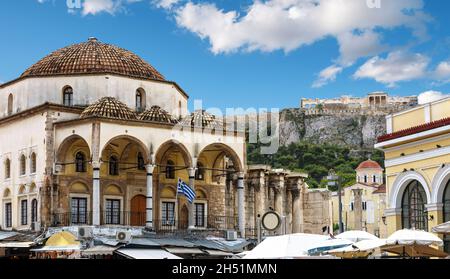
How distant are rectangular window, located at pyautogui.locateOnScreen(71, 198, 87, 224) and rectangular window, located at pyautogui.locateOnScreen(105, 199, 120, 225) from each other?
4.03ft

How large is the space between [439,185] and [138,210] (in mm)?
19556

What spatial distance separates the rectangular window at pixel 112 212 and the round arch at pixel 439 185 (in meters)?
18.9

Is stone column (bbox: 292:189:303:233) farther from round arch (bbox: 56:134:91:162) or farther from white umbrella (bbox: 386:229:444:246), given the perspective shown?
white umbrella (bbox: 386:229:444:246)

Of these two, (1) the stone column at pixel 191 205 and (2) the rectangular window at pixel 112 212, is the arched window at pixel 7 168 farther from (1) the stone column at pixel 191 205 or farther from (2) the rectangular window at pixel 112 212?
(1) the stone column at pixel 191 205

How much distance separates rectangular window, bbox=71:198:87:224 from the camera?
4044 cm

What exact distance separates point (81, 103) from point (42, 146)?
380cm

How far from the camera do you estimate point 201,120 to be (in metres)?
43.9

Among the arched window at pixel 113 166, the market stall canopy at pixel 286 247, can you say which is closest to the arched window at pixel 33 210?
the arched window at pixel 113 166

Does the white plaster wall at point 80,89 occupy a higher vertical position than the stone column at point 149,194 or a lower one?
higher

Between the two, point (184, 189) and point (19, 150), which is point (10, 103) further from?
point (184, 189)

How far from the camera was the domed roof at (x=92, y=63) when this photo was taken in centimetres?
4372

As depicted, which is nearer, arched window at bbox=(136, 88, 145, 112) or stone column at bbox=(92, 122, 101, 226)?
stone column at bbox=(92, 122, 101, 226)

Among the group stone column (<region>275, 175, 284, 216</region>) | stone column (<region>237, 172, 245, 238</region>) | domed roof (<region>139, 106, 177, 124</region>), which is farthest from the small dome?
stone column (<region>275, 175, 284, 216</region>)

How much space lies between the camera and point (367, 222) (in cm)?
10112
